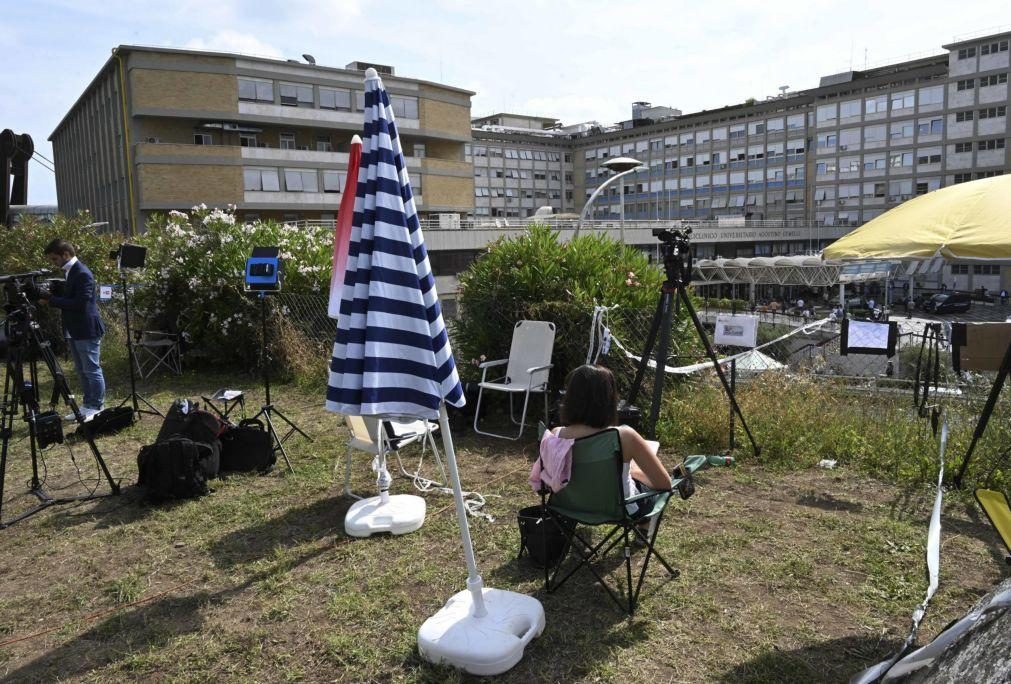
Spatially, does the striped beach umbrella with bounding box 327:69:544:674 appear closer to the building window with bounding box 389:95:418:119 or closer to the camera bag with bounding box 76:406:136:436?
the camera bag with bounding box 76:406:136:436

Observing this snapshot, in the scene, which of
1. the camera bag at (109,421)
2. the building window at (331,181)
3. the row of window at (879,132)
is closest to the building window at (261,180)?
the building window at (331,181)

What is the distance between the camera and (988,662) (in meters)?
1.14

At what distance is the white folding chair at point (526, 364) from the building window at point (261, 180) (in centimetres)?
3893

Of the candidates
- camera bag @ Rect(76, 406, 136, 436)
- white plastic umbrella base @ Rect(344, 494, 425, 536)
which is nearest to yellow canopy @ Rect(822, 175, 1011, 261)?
white plastic umbrella base @ Rect(344, 494, 425, 536)

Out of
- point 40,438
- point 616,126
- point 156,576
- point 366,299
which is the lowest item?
point 156,576

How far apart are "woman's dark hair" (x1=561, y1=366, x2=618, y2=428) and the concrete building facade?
40376mm

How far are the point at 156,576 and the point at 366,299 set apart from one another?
2.16 meters

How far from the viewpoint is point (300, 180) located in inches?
1704

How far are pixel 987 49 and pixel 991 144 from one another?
777 centimetres

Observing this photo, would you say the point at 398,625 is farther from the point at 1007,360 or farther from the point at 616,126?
the point at 616,126

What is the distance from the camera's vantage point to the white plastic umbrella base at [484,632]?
2773 mm

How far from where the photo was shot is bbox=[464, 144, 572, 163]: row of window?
270 feet

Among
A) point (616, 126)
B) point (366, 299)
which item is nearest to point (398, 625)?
point (366, 299)

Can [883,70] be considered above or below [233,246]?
above
